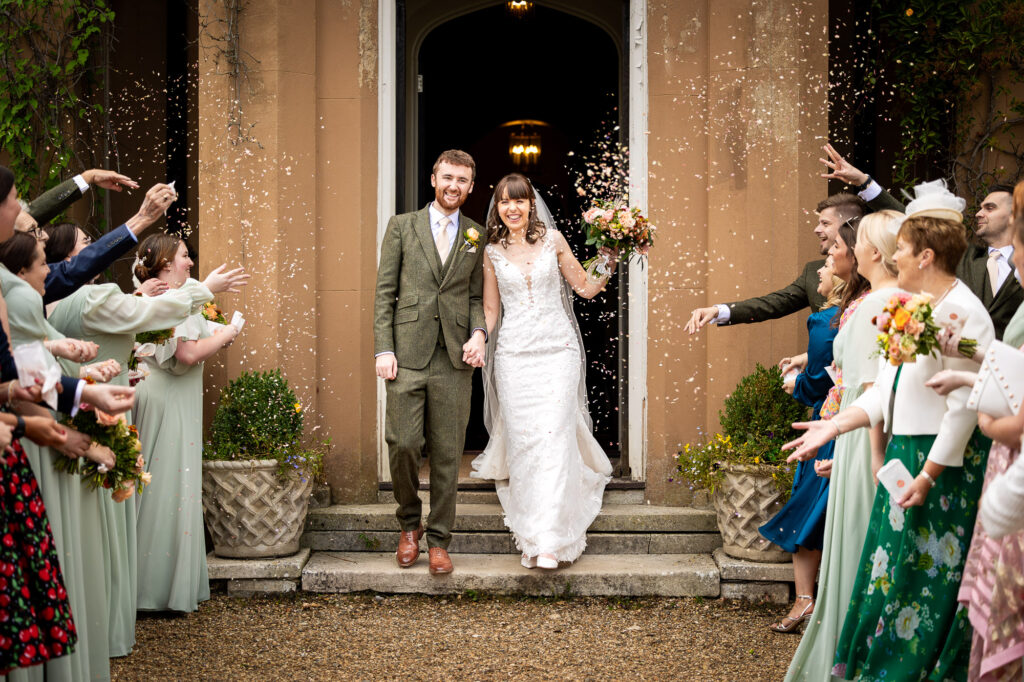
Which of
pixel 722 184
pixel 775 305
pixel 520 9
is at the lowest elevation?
pixel 775 305

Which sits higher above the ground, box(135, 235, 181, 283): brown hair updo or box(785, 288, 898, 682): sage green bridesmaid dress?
box(135, 235, 181, 283): brown hair updo

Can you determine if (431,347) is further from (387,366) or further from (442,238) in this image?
(442,238)

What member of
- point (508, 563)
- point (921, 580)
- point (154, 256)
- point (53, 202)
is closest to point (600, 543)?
point (508, 563)

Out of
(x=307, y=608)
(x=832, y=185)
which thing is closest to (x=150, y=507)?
(x=307, y=608)

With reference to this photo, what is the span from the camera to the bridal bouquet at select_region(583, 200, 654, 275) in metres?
5.64

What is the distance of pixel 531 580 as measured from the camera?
5.68m

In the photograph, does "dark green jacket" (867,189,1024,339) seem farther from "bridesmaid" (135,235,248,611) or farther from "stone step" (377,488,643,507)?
"bridesmaid" (135,235,248,611)

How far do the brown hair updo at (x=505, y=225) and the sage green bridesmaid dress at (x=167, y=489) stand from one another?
1.81m

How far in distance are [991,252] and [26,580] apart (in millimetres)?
4448

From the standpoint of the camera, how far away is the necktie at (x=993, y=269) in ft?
16.2

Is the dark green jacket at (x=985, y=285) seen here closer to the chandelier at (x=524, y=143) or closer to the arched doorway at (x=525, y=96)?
the arched doorway at (x=525, y=96)

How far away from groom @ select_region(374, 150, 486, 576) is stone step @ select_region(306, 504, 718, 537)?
1.54ft

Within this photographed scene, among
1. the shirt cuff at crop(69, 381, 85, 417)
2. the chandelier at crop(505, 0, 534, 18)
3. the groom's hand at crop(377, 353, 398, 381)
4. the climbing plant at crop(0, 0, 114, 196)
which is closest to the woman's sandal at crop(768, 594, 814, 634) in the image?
the groom's hand at crop(377, 353, 398, 381)

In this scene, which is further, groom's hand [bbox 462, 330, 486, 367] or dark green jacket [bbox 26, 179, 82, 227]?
groom's hand [bbox 462, 330, 486, 367]
